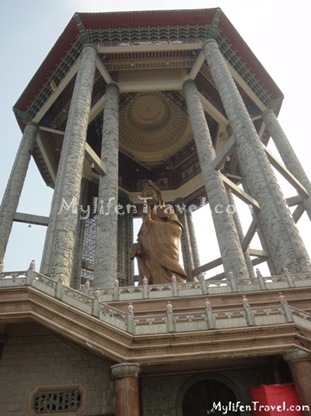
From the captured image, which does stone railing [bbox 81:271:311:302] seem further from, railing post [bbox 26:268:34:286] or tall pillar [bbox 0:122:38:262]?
tall pillar [bbox 0:122:38:262]

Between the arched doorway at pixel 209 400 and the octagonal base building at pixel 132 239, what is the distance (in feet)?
0.09

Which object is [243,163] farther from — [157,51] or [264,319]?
[157,51]

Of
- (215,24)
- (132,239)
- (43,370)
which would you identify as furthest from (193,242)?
(43,370)

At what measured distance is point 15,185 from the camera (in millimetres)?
19125

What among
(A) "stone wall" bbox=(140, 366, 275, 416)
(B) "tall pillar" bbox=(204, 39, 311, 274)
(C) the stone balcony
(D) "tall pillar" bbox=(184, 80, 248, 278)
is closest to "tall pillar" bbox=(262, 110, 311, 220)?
(B) "tall pillar" bbox=(204, 39, 311, 274)

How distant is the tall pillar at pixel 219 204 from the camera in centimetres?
1340

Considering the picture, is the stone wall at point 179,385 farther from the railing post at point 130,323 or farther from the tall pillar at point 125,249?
the tall pillar at point 125,249

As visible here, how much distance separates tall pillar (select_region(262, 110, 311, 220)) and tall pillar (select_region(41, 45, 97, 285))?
39.4 feet

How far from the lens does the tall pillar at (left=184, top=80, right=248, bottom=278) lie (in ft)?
44.0

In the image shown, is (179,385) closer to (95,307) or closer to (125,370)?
(125,370)

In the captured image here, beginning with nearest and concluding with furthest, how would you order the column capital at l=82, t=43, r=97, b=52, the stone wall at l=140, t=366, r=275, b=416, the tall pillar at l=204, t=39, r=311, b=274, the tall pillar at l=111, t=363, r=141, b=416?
the tall pillar at l=111, t=363, r=141, b=416 → the stone wall at l=140, t=366, r=275, b=416 → the tall pillar at l=204, t=39, r=311, b=274 → the column capital at l=82, t=43, r=97, b=52

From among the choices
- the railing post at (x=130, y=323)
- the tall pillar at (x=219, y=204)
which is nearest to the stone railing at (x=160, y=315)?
the railing post at (x=130, y=323)

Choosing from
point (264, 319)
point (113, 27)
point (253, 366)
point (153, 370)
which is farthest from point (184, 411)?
point (113, 27)

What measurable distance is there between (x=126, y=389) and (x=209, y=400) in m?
3.09
